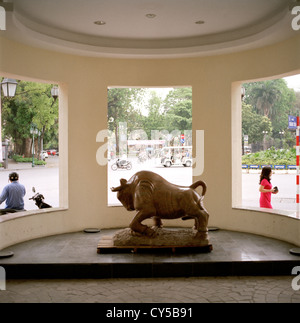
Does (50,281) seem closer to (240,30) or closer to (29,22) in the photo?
(29,22)

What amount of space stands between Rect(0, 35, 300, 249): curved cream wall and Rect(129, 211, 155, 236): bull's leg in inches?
69.0

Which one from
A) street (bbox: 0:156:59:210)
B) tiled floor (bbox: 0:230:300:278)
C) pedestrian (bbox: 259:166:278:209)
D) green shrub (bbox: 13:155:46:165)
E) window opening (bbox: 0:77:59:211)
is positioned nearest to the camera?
tiled floor (bbox: 0:230:300:278)

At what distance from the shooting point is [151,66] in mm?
7027

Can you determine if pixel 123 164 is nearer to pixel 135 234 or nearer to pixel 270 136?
pixel 135 234

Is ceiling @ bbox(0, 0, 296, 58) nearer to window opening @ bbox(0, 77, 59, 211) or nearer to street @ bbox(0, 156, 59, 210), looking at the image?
window opening @ bbox(0, 77, 59, 211)

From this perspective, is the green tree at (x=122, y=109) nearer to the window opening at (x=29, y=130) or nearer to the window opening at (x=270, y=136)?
the window opening at (x=29, y=130)

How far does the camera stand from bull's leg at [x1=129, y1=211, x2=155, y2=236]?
17.0 ft

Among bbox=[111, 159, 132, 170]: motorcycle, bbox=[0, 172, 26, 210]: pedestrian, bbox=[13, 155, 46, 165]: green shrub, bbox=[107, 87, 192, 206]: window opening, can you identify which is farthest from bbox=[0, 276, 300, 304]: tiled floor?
bbox=[13, 155, 46, 165]: green shrub

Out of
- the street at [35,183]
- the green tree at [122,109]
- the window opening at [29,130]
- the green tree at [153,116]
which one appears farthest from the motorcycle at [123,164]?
the street at [35,183]

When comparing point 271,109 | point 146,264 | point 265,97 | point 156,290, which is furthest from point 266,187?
point 265,97

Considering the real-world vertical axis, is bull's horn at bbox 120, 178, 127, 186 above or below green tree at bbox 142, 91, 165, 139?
below

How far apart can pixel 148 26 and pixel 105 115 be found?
5.94 ft

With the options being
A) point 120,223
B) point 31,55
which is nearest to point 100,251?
point 120,223

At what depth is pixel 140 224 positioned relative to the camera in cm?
529
